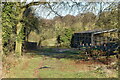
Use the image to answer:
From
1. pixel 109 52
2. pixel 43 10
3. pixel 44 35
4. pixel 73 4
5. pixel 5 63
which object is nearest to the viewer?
pixel 5 63

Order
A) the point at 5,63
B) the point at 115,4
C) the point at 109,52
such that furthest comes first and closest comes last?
the point at 109,52
the point at 5,63
the point at 115,4

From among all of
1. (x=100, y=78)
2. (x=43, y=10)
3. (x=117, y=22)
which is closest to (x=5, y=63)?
(x=100, y=78)

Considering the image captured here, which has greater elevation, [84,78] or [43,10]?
[43,10]

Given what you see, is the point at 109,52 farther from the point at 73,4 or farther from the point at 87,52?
the point at 73,4

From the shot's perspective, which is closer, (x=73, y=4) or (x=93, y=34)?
(x=73, y=4)

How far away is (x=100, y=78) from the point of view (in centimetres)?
720

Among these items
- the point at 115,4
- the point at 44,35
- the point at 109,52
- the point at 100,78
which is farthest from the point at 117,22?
the point at 44,35

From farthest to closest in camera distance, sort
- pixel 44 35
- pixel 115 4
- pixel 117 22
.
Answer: pixel 44 35, pixel 115 4, pixel 117 22

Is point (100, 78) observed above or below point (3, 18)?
below

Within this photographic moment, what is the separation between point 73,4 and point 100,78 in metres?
8.88

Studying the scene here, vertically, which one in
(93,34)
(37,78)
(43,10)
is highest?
(43,10)

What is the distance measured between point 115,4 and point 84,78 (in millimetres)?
3659

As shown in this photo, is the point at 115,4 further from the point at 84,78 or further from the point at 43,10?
the point at 43,10

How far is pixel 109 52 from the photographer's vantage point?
13391mm
